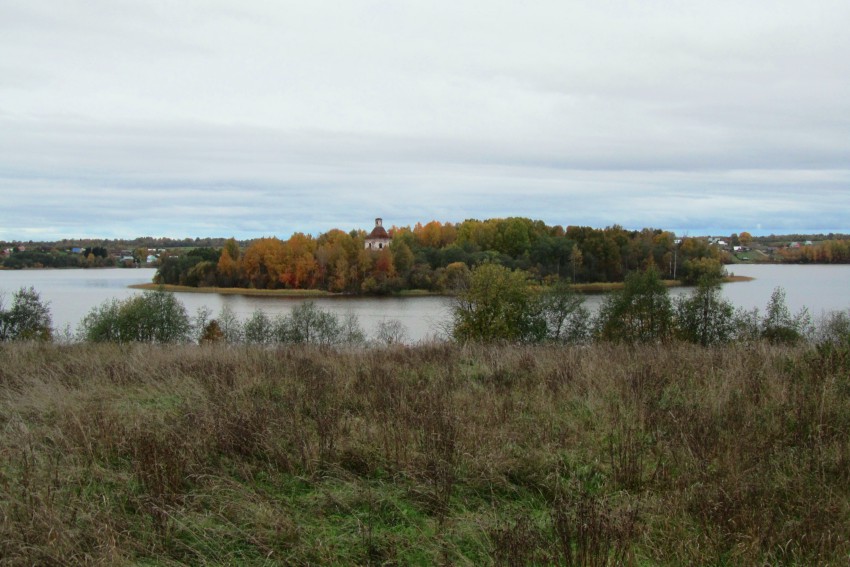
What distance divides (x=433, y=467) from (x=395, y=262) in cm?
7113

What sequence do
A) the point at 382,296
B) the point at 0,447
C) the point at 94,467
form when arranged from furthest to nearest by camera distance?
the point at 382,296 < the point at 0,447 < the point at 94,467

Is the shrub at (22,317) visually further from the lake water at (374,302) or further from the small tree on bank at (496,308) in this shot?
the small tree on bank at (496,308)

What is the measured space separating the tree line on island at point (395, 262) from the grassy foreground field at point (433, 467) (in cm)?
6092

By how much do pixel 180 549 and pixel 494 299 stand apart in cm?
3261

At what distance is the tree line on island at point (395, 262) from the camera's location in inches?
2803

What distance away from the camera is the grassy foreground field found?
2932mm

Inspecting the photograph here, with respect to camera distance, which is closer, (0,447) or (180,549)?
(180,549)

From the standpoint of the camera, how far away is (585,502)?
315 cm

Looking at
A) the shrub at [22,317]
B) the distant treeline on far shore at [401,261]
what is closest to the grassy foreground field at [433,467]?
the shrub at [22,317]

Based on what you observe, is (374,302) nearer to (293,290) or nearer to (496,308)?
(293,290)

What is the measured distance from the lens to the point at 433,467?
3723 mm

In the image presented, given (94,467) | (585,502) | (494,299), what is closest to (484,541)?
(585,502)

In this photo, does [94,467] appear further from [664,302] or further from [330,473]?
[664,302]

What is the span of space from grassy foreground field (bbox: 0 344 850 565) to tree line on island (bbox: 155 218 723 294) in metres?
60.9
